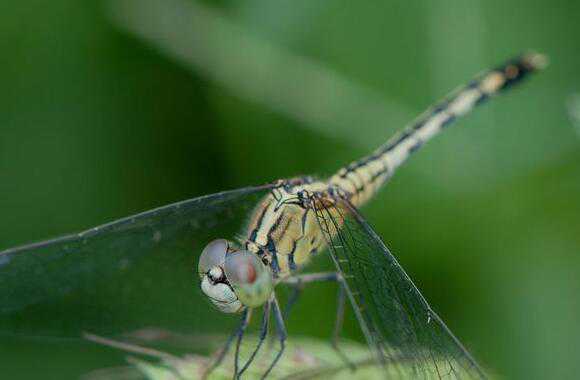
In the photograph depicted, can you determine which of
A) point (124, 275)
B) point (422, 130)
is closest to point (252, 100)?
point (422, 130)

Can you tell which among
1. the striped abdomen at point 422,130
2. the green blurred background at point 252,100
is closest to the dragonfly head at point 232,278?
the striped abdomen at point 422,130

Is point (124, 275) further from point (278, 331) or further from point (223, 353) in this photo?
point (278, 331)

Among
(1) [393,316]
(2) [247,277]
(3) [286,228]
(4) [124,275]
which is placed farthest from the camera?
(4) [124,275]

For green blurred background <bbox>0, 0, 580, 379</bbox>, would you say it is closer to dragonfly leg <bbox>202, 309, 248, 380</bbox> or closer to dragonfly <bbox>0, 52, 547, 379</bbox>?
dragonfly <bbox>0, 52, 547, 379</bbox>

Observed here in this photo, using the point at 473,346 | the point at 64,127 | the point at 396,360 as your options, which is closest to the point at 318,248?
the point at 396,360

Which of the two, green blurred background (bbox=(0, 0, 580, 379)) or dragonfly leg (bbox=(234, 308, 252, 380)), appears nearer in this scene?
dragonfly leg (bbox=(234, 308, 252, 380))

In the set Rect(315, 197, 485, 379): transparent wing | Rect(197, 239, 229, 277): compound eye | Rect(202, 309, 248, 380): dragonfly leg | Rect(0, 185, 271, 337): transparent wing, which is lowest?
Rect(315, 197, 485, 379): transparent wing

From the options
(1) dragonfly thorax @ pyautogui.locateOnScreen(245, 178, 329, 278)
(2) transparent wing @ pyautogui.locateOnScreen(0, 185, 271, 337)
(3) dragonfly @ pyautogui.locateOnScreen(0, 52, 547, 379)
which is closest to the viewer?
(3) dragonfly @ pyautogui.locateOnScreen(0, 52, 547, 379)

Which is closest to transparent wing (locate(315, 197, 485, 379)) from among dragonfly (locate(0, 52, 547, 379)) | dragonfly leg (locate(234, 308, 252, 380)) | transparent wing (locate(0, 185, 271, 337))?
dragonfly (locate(0, 52, 547, 379))
